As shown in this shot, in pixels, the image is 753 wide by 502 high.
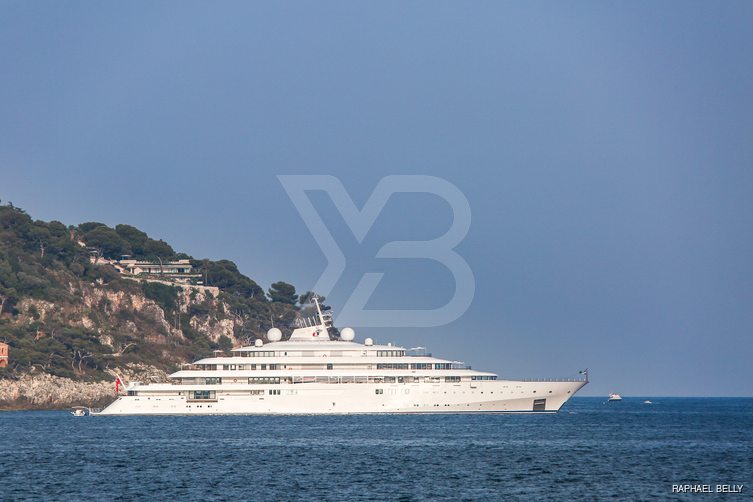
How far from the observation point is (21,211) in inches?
6417

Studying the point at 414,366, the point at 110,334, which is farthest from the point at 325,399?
the point at 110,334

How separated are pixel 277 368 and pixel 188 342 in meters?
61.5

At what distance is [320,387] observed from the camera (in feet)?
323

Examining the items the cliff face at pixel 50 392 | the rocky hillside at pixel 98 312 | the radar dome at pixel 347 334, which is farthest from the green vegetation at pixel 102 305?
the radar dome at pixel 347 334

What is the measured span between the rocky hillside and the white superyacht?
30.5m

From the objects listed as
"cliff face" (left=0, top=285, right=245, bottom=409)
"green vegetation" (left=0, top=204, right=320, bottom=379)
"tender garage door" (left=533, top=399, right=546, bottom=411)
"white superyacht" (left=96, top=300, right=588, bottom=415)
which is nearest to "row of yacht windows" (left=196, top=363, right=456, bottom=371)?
"white superyacht" (left=96, top=300, right=588, bottom=415)

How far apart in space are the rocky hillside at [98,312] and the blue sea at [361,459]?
34475mm

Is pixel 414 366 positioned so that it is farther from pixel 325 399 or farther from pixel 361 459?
pixel 361 459

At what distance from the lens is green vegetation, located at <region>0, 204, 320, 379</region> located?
443 ft

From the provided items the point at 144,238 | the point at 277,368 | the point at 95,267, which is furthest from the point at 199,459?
the point at 144,238

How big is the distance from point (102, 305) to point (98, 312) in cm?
274

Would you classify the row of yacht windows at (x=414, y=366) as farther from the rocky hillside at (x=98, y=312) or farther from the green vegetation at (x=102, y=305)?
the rocky hillside at (x=98, y=312)

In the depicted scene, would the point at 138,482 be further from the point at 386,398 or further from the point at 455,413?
the point at 455,413

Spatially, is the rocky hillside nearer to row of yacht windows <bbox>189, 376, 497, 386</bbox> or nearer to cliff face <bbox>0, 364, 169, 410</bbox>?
cliff face <bbox>0, 364, 169, 410</bbox>
